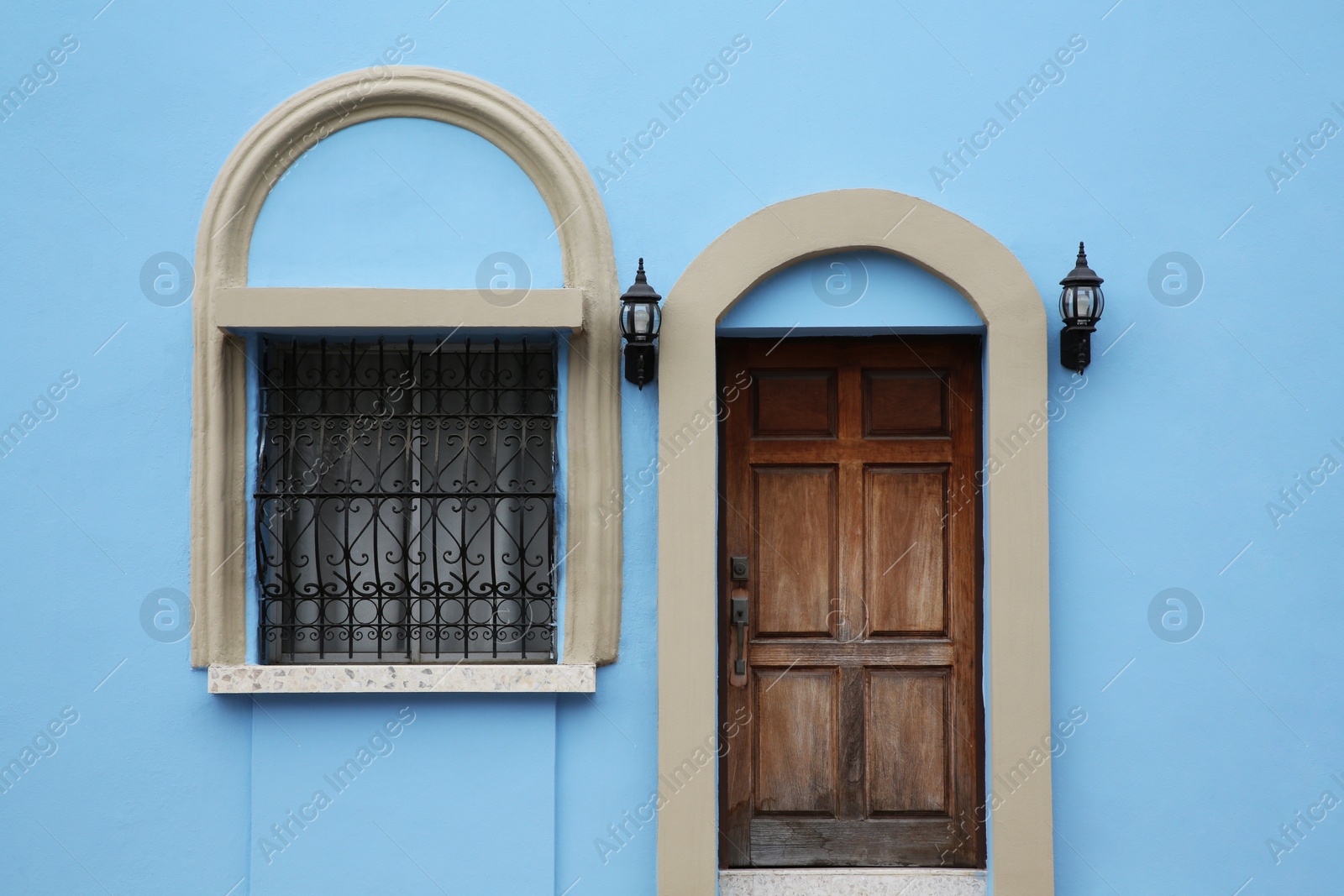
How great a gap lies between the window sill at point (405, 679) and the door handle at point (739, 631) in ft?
2.03

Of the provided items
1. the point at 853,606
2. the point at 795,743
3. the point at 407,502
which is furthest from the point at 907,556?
the point at 407,502

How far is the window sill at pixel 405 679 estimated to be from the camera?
3.56 meters

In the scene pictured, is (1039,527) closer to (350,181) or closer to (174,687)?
(350,181)

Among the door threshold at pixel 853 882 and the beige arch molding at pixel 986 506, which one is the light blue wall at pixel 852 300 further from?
the door threshold at pixel 853 882

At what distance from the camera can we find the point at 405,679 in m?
3.57

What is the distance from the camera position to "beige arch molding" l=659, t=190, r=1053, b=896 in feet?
11.7

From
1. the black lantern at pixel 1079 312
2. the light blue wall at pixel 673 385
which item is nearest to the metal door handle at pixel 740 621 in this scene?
the light blue wall at pixel 673 385

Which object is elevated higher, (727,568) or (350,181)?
(350,181)

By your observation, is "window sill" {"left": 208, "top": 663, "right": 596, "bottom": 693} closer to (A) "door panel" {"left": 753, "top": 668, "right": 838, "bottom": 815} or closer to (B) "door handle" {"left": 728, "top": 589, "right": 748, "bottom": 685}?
(B) "door handle" {"left": 728, "top": 589, "right": 748, "bottom": 685}

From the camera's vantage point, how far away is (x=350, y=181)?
374cm

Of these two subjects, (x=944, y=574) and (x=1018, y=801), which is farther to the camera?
(x=944, y=574)

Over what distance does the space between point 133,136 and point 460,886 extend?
129 inches

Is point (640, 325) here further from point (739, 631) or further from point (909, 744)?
point (909, 744)

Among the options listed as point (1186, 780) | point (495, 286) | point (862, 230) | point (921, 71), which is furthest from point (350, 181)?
point (1186, 780)
